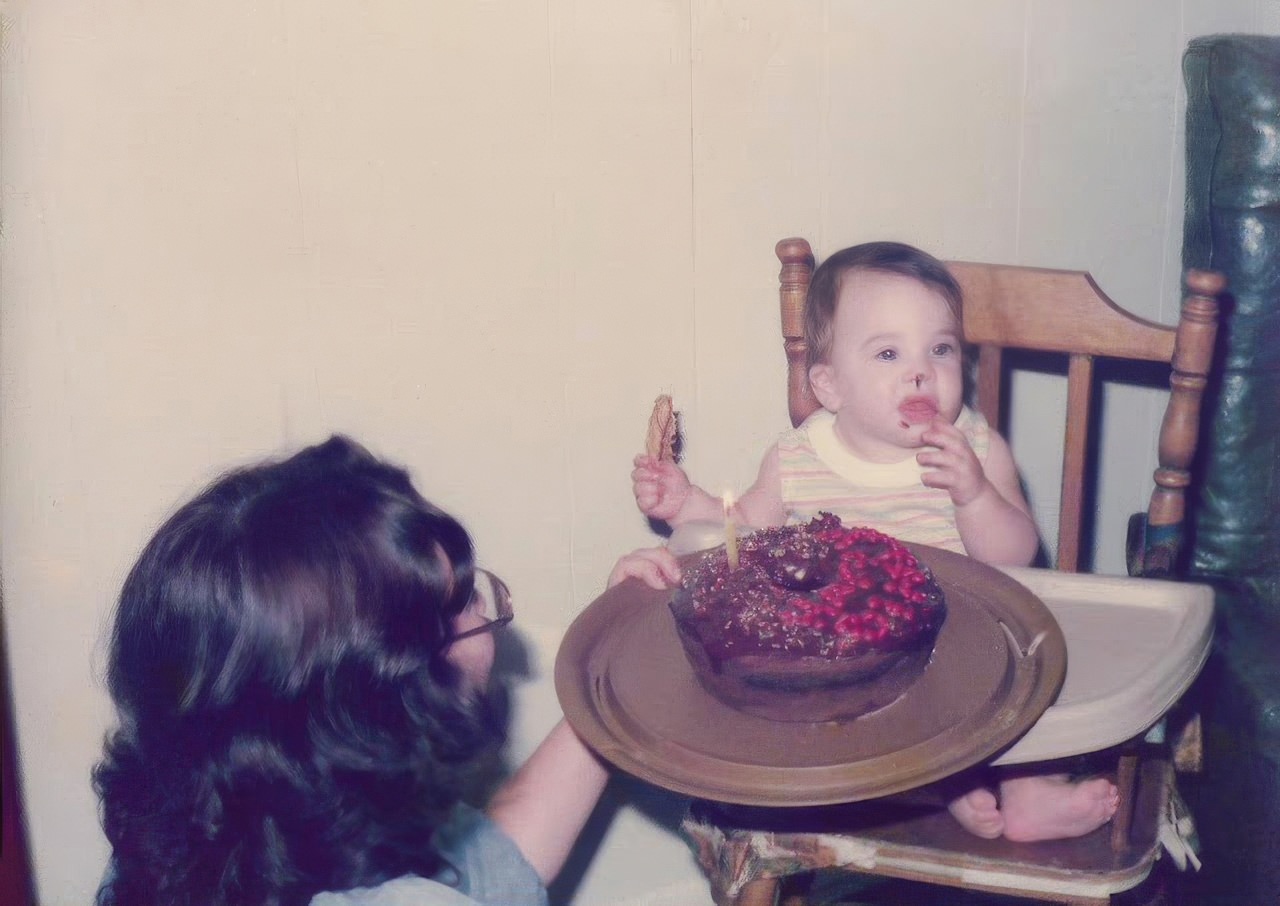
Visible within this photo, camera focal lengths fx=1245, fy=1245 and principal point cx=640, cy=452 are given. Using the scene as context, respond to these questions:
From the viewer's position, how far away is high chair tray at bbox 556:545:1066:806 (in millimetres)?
776

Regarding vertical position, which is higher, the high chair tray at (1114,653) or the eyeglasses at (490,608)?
the eyeglasses at (490,608)

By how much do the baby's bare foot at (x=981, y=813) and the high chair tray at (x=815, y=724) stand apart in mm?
161

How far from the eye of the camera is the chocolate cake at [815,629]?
829 mm

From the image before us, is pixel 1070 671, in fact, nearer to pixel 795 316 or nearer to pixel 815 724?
pixel 815 724

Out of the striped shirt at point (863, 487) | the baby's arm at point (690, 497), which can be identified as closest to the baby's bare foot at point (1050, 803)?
the striped shirt at point (863, 487)

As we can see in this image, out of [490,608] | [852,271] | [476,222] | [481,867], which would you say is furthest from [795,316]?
[481,867]

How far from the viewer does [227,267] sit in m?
1.11

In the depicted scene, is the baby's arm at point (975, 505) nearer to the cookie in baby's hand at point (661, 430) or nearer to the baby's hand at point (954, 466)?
the baby's hand at point (954, 466)

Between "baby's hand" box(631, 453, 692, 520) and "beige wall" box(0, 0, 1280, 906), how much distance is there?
86 millimetres

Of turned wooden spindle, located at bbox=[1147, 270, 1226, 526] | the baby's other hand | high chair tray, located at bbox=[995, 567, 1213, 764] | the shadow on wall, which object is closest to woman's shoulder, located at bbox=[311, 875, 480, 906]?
the baby's other hand

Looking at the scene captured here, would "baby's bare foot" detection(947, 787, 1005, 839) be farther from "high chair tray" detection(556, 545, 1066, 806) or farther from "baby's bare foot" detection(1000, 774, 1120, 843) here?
"high chair tray" detection(556, 545, 1066, 806)

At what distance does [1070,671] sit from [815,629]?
0.69 ft

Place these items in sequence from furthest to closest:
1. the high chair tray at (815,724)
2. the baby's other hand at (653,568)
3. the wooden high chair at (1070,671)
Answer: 1. the baby's other hand at (653,568)
2. the wooden high chair at (1070,671)
3. the high chair tray at (815,724)

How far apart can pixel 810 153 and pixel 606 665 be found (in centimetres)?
60
